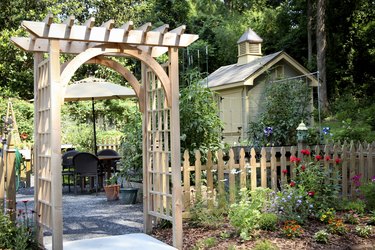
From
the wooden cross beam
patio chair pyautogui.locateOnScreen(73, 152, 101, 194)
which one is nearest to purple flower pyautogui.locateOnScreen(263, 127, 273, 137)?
patio chair pyautogui.locateOnScreen(73, 152, 101, 194)

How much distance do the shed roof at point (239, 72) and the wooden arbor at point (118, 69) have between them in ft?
36.4

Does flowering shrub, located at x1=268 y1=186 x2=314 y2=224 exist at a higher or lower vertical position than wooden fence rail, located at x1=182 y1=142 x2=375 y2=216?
lower

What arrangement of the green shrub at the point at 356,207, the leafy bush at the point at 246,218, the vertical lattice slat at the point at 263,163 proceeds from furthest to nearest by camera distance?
the vertical lattice slat at the point at 263,163
the green shrub at the point at 356,207
the leafy bush at the point at 246,218

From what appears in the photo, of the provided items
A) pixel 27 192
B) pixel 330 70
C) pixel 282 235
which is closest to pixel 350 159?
pixel 282 235

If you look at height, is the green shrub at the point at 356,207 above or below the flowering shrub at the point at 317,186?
below

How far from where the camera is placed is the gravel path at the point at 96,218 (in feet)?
21.7

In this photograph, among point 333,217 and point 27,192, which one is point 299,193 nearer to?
point 333,217

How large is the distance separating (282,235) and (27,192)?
7.29 meters

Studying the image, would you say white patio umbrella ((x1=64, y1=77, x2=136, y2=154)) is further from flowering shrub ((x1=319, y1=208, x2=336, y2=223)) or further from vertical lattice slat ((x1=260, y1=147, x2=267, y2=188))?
flowering shrub ((x1=319, y1=208, x2=336, y2=223))

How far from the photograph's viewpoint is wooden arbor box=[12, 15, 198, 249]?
16.8ft

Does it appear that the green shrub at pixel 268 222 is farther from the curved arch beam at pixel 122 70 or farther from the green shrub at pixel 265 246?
the curved arch beam at pixel 122 70

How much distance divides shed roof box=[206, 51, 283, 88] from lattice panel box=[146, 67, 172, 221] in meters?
10.9

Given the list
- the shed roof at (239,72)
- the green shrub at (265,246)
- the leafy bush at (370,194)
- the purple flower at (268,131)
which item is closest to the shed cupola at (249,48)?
the shed roof at (239,72)

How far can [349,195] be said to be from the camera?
26.4 feet
